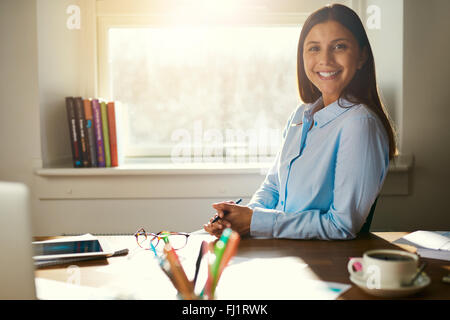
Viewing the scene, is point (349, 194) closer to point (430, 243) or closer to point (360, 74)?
point (430, 243)

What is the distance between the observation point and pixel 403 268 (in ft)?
2.47

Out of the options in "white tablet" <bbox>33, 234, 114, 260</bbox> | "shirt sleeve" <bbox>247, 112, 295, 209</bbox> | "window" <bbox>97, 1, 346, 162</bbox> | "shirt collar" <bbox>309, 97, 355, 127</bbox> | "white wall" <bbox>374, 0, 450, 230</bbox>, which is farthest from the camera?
"window" <bbox>97, 1, 346, 162</bbox>

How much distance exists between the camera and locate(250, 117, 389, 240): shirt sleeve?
3.76ft

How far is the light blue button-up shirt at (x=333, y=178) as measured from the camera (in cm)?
115

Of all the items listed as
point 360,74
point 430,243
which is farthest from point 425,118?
point 430,243

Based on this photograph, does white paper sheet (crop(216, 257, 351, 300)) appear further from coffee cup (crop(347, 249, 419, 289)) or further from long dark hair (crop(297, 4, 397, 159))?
long dark hair (crop(297, 4, 397, 159))

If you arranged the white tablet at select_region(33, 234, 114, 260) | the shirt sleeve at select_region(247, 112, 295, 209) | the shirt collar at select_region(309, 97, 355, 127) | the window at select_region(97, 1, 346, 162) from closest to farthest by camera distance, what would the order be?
1. the white tablet at select_region(33, 234, 114, 260)
2. the shirt collar at select_region(309, 97, 355, 127)
3. the shirt sleeve at select_region(247, 112, 295, 209)
4. the window at select_region(97, 1, 346, 162)

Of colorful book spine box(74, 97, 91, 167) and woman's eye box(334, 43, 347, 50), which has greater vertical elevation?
woman's eye box(334, 43, 347, 50)

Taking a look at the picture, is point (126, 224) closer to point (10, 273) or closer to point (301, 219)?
point (301, 219)

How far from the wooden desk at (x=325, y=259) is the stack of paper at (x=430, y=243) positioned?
0.03 m

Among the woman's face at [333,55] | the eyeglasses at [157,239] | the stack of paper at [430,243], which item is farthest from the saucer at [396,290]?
the woman's face at [333,55]

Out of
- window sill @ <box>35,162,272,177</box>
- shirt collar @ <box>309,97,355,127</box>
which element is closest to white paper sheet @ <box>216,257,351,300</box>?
shirt collar @ <box>309,97,355,127</box>

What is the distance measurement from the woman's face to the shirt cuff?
0.45 metres
